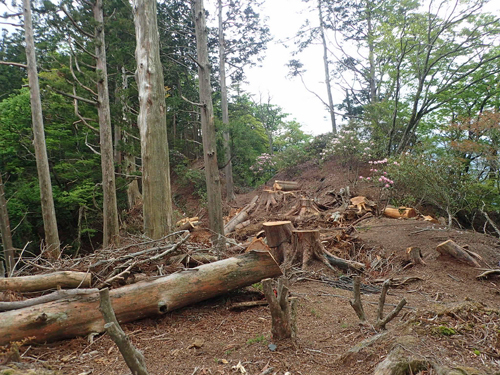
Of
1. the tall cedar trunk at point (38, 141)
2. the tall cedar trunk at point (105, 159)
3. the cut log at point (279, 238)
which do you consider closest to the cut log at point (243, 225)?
the tall cedar trunk at point (105, 159)

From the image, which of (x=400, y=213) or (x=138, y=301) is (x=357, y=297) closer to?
(x=138, y=301)

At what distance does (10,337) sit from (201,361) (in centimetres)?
175

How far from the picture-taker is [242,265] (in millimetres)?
4133

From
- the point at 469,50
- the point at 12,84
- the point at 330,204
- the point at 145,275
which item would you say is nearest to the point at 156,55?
the point at 145,275

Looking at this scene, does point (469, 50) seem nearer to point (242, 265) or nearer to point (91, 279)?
point (242, 265)

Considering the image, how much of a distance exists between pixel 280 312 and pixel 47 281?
269cm

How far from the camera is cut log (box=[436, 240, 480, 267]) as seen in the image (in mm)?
5820

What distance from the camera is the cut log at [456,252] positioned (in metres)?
5.82

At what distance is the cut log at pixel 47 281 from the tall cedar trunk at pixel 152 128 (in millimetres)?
1744

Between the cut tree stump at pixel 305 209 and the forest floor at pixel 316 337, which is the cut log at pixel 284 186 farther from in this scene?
the forest floor at pixel 316 337

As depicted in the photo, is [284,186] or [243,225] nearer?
[243,225]

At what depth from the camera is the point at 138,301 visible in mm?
3463

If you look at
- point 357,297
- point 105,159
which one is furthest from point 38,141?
point 357,297

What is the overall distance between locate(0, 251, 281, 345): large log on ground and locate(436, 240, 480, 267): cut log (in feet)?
12.4
